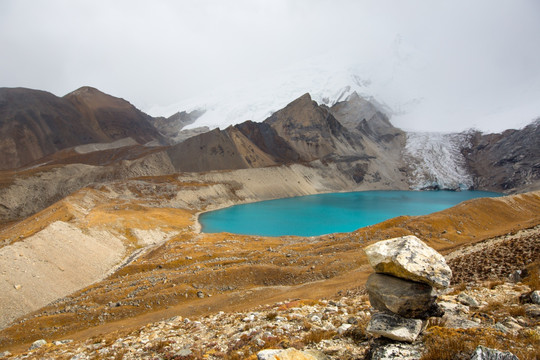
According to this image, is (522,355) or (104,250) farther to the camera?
(104,250)

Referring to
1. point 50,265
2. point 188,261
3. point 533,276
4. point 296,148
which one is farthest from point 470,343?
point 296,148

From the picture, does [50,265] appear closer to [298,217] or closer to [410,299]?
[410,299]

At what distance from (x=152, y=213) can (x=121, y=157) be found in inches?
3012

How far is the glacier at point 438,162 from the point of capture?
16162 centimetres

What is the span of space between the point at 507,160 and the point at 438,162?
31.8 metres

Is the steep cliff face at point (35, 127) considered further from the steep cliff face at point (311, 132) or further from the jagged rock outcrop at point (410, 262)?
the jagged rock outcrop at point (410, 262)

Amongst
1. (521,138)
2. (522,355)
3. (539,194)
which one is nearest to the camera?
(522,355)

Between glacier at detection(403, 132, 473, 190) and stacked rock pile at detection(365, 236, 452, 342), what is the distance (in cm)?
16734

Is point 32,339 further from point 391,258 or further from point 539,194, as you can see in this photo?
point 539,194

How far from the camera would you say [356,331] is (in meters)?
8.20

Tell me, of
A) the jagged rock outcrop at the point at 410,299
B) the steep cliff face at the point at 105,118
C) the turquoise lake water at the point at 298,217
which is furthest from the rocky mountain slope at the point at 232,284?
the steep cliff face at the point at 105,118

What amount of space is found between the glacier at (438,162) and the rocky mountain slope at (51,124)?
Result: 164368 millimetres

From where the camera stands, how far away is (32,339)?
19656 millimetres

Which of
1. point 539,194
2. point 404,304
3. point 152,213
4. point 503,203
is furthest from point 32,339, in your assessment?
point 539,194
